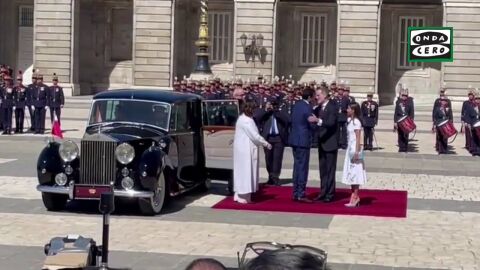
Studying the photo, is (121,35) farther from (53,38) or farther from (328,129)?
(328,129)

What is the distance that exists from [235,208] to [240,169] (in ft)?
2.26

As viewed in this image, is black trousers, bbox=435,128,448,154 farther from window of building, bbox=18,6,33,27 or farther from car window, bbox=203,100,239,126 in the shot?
window of building, bbox=18,6,33,27

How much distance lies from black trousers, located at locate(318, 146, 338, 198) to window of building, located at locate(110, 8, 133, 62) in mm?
27788

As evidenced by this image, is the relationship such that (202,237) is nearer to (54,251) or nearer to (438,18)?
(54,251)

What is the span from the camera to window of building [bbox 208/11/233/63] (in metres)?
43.3

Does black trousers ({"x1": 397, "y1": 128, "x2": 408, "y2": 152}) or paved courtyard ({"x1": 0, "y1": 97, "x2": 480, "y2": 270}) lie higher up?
black trousers ({"x1": 397, "y1": 128, "x2": 408, "y2": 152})

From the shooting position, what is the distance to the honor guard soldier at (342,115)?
27020 mm

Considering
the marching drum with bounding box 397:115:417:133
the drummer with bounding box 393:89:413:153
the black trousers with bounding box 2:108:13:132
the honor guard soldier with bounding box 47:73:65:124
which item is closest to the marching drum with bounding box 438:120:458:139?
the marching drum with bounding box 397:115:417:133

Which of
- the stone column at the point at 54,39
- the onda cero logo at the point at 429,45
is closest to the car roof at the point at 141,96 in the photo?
the onda cero logo at the point at 429,45

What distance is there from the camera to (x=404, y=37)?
41.6m

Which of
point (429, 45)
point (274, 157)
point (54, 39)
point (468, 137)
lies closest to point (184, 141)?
point (274, 157)

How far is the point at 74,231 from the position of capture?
43.2 ft

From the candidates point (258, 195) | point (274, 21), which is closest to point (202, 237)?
point (258, 195)

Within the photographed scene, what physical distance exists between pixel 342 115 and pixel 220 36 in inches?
659
